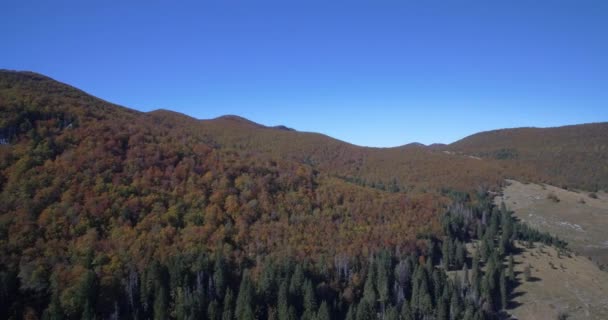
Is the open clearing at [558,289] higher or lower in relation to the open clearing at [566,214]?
lower

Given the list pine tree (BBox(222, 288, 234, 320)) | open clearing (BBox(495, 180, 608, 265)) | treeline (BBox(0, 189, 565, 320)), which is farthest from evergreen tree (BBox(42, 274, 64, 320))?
open clearing (BBox(495, 180, 608, 265))

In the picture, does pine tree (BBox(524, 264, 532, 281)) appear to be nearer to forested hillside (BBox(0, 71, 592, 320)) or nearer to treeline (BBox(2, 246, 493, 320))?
forested hillside (BBox(0, 71, 592, 320))

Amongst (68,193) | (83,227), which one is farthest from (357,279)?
(68,193)

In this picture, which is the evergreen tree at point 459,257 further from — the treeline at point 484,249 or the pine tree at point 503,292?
the pine tree at point 503,292

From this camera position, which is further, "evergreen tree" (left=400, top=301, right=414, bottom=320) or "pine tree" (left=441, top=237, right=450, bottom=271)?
"pine tree" (left=441, top=237, right=450, bottom=271)

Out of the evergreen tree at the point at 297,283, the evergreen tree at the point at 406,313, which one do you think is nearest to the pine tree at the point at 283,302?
the evergreen tree at the point at 297,283

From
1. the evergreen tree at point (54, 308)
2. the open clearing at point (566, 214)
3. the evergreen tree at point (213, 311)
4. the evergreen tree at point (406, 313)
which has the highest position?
the open clearing at point (566, 214)

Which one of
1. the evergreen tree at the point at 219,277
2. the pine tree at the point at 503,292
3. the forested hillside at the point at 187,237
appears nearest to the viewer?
the forested hillside at the point at 187,237

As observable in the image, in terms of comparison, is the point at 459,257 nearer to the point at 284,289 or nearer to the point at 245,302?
the point at 284,289
